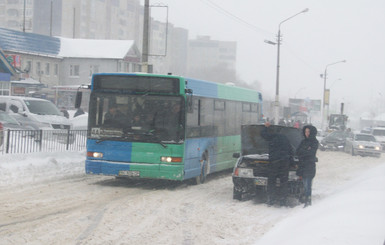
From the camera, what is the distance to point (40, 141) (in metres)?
18.6

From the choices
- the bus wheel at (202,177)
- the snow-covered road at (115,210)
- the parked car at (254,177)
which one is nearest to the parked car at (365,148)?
the snow-covered road at (115,210)

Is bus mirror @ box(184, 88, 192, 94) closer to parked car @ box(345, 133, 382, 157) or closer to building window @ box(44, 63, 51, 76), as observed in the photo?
parked car @ box(345, 133, 382, 157)

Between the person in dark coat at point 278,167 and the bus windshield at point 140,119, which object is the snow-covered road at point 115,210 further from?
the bus windshield at point 140,119

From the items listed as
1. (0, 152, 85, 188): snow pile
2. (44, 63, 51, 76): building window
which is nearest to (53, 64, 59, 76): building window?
(44, 63, 51, 76): building window

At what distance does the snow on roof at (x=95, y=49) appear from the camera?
218ft

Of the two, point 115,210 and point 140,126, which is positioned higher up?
point 140,126

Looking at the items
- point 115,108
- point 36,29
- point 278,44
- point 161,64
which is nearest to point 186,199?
point 115,108

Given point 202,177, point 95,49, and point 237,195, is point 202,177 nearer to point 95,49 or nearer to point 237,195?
point 237,195

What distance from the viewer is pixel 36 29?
353 ft

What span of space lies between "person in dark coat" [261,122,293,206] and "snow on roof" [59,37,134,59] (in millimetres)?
54189

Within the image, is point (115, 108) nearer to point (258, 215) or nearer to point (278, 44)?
point (258, 215)

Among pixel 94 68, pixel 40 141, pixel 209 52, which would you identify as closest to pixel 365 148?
pixel 40 141

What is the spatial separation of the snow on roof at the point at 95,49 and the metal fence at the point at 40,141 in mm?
45207

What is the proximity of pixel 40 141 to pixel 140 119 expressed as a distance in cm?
625
